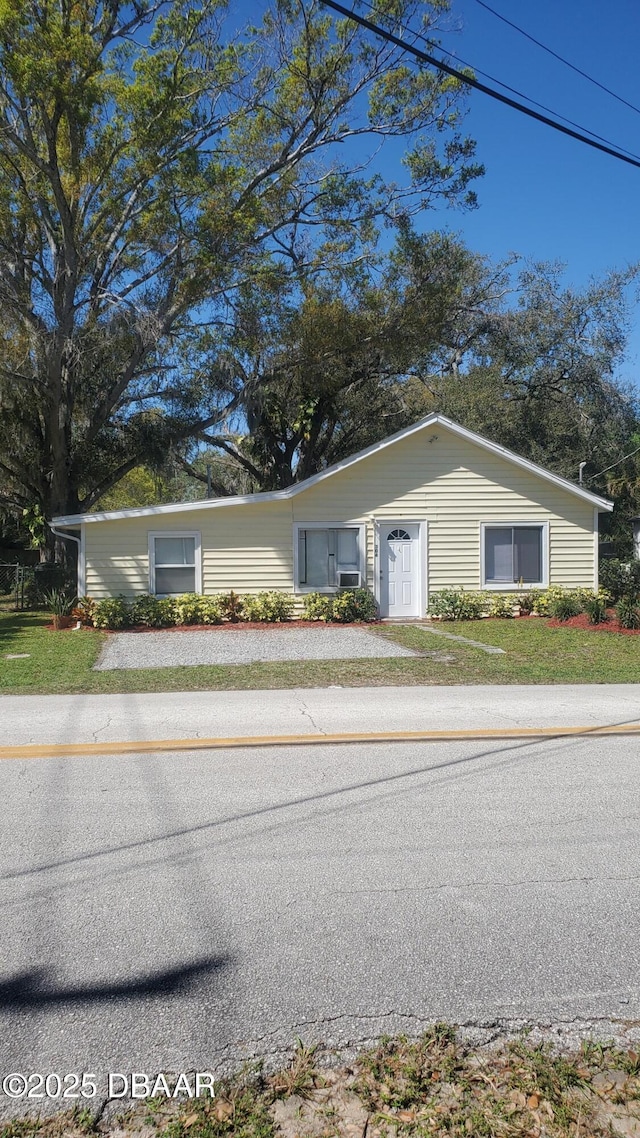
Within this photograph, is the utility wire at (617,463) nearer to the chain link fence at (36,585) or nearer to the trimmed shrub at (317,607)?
the trimmed shrub at (317,607)

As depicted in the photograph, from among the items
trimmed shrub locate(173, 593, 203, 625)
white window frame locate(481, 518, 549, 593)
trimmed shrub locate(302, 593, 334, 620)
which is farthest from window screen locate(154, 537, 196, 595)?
white window frame locate(481, 518, 549, 593)

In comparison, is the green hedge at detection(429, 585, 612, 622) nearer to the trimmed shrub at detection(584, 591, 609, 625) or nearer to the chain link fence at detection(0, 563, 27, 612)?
the trimmed shrub at detection(584, 591, 609, 625)

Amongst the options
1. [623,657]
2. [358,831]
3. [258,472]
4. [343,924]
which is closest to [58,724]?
[358,831]

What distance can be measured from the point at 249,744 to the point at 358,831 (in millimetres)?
2565

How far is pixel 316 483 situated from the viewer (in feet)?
63.7

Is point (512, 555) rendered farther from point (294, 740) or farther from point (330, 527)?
point (294, 740)

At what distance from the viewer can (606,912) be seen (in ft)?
13.4

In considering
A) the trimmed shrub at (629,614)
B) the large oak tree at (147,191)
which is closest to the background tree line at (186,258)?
the large oak tree at (147,191)

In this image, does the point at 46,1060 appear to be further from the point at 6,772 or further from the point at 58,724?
the point at 58,724

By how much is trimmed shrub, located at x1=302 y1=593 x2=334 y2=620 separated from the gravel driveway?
34.4 inches

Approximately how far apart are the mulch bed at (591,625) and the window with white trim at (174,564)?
321 inches

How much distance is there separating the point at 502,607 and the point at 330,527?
448 centimetres

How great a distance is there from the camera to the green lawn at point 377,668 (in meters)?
11.4

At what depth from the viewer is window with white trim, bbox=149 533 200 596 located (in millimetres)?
19328
